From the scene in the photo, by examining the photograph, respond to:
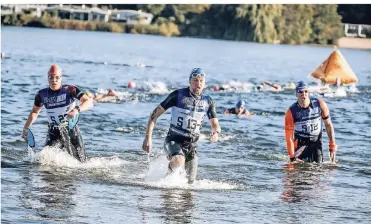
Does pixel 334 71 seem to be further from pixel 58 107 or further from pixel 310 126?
pixel 58 107

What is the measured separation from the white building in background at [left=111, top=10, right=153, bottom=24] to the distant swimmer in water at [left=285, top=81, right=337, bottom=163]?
10034 centimetres

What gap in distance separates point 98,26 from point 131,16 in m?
6.18

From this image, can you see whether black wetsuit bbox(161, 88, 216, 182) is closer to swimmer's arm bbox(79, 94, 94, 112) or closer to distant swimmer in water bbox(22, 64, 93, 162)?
swimmer's arm bbox(79, 94, 94, 112)

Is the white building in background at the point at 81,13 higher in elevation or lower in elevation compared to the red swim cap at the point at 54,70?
lower

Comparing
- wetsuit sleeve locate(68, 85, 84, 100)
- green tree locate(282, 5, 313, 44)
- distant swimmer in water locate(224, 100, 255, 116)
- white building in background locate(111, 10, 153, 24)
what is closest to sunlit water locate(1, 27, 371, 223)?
distant swimmer in water locate(224, 100, 255, 116)

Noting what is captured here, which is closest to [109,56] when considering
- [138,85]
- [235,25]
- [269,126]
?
[138,85]

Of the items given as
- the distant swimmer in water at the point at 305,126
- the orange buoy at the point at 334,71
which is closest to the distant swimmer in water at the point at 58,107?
the distant swimmer in water at the point at 305,126

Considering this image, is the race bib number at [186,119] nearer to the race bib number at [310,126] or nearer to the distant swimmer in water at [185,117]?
the distant swimmer in water at [185,117]

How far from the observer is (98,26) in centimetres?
13000

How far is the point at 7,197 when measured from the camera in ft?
40.3

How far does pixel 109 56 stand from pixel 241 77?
18.2 m

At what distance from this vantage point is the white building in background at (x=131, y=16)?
392 feet

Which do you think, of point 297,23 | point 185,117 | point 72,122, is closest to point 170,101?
point 185,117

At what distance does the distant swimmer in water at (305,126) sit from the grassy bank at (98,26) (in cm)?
10336
